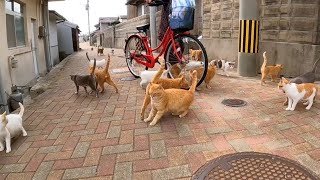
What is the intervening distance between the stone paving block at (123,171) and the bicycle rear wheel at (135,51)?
388cm

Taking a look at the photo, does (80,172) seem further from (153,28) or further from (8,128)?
(153,28)

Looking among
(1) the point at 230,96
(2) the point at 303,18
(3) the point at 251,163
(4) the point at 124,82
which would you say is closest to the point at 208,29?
(2) the point at 303,18

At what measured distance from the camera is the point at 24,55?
7340 millimetres

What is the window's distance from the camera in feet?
20.9

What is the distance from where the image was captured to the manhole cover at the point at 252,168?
224 centimetres

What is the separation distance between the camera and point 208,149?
2779 millimetres

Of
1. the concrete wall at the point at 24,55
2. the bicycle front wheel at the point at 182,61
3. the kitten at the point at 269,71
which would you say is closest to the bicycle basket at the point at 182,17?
the bicycle front wheel at the point at 182,61

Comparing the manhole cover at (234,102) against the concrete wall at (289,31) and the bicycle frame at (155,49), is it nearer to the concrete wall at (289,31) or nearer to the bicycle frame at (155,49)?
the bicycle frame at (155,49)

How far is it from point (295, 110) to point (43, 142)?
3.57 metres

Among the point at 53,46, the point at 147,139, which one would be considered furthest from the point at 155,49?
the point at 53,46

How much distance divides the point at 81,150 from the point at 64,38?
19249mm

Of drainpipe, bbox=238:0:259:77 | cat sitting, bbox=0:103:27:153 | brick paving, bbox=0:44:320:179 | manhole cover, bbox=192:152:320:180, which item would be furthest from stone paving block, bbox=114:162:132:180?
drainpipe, bbox=238:0:259:77

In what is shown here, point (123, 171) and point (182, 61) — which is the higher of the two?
point (182, 61)

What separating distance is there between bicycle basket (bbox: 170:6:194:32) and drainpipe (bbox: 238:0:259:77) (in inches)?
78.4
